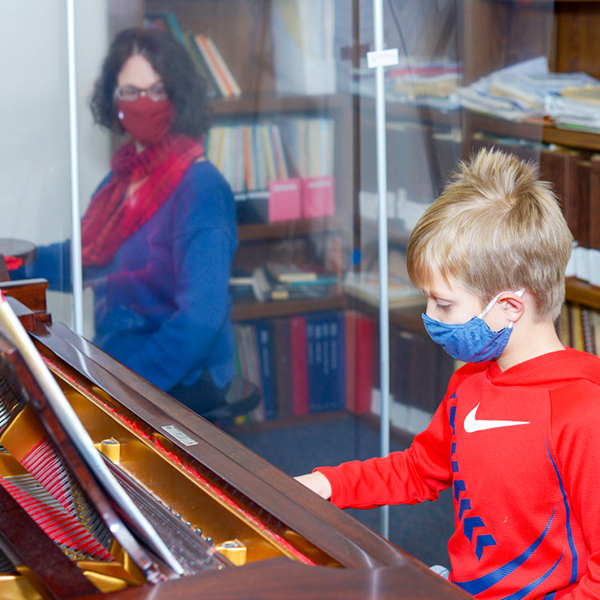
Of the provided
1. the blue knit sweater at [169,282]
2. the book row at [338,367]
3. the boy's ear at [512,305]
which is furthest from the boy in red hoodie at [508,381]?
the book row at [338,367]

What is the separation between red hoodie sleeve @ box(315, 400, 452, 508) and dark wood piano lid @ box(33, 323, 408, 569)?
11.5 inches

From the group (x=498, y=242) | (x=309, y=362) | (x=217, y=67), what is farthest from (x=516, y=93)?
(x=498, y=242)

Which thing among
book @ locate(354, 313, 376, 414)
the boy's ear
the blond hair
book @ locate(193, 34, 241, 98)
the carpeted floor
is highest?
book @ locate(193, 34, 241, 98)

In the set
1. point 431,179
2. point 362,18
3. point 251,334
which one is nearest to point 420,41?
point 362,18

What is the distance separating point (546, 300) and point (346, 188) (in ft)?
3.82

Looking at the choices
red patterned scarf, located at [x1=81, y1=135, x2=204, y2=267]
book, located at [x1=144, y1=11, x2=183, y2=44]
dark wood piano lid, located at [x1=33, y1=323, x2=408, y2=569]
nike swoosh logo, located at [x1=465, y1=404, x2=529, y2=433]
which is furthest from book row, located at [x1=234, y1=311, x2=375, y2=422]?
nike swoosh logo, located at [x1=465, y1=404, x2=529, y2=433]

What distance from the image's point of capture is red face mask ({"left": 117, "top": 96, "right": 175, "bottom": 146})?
2.06 meters

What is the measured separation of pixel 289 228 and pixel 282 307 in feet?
0.74

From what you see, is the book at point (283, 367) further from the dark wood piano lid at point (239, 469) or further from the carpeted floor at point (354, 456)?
the dark wood piano lid at point (239, 469)

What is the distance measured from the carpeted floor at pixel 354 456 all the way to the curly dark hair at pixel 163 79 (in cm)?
88

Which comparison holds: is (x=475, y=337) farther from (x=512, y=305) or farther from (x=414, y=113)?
(x=414, y=113)

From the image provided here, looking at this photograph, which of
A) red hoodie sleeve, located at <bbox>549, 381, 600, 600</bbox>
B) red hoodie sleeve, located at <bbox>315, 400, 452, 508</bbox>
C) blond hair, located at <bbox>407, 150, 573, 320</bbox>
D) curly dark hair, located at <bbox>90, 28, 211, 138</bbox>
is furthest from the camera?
curly dark hair, located at <bbox>90, 28, 211, 138</bbox>

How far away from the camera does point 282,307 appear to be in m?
2.31

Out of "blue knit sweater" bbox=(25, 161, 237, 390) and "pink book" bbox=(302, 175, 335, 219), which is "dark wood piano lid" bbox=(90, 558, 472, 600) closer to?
"blue knit sweater" bbox=(25, 161, 237, 390)
